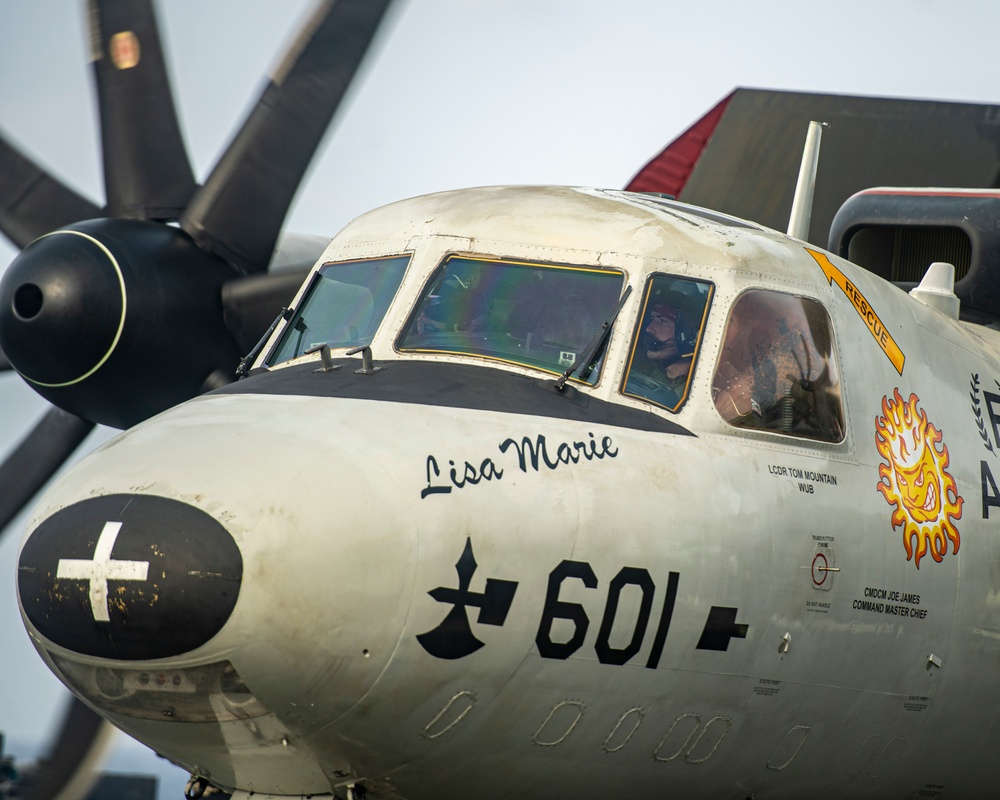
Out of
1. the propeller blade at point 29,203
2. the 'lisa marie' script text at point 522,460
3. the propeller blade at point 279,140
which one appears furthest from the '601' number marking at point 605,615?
the propeller blade at point 29,203

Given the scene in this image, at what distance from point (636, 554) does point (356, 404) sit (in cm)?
138

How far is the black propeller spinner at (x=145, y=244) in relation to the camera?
11320 mm

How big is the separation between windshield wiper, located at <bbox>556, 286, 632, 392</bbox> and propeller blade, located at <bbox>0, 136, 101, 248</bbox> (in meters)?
7.94

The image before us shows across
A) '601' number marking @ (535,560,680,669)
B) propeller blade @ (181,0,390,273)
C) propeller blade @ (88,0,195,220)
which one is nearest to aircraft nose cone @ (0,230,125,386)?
propeller blade @ (181,0,390,273)

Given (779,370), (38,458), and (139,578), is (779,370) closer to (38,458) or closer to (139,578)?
(139,578)

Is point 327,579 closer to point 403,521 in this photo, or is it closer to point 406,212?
point 403,521

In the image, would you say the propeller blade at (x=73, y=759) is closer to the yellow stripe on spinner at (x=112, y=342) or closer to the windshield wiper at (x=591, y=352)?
the yellow stripe on spinner at (x=112, y=342)

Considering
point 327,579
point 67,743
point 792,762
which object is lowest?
→ point 67,743

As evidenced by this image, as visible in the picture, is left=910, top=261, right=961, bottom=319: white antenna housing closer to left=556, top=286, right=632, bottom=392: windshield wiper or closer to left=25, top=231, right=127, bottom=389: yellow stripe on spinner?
left=556, top=286, right=632, bottom=392: windshield wiper

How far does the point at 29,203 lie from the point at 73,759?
209 inches

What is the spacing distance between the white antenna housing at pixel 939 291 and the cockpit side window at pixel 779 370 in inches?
77.9

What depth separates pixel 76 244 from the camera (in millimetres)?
11461

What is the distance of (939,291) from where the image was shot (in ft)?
29.2

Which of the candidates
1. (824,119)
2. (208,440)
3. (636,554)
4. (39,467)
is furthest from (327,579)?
(824,119)
